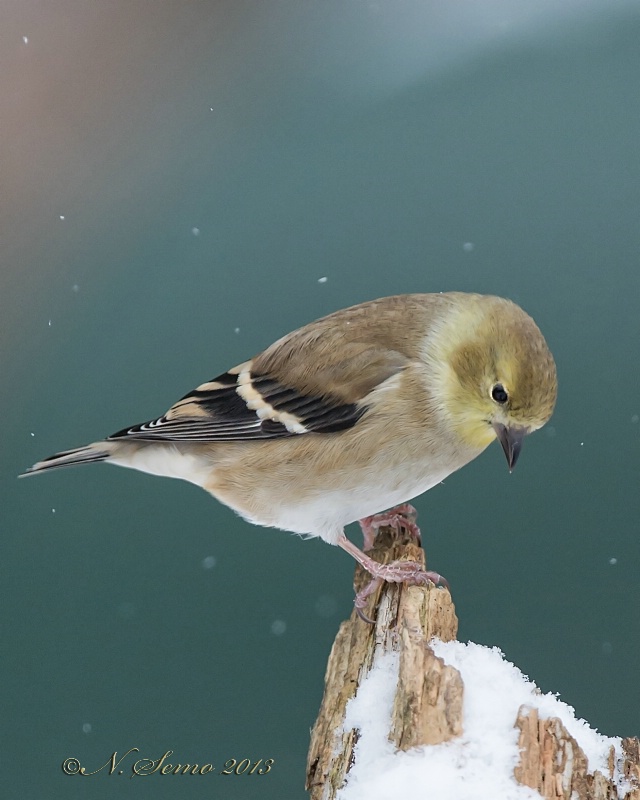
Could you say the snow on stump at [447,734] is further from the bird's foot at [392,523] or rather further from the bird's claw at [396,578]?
the bird's foot at [392,523]

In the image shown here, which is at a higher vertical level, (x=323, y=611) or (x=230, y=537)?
(x=230, y=537)

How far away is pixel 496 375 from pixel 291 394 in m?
0.35

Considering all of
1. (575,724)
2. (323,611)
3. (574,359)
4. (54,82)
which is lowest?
(575,724)

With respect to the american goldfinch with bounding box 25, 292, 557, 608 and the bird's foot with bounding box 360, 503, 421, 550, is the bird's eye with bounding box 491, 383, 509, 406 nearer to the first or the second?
the american goldfinch with bounding box 25, 292, 557, 608

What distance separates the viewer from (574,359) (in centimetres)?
200

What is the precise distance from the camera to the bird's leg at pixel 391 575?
4.59ft

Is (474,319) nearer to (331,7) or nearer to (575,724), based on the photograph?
(575,724)

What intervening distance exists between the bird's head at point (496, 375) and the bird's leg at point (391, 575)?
8.5 inches

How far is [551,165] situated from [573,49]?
27 centimetres

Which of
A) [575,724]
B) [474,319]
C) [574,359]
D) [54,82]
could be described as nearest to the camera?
[575,724]

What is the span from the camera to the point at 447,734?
3.65ft

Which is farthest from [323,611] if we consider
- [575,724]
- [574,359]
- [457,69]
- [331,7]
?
[331,7]

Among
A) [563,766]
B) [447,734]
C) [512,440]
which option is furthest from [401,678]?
[512,440]

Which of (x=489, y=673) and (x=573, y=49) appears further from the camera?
(x=573, y=49)
